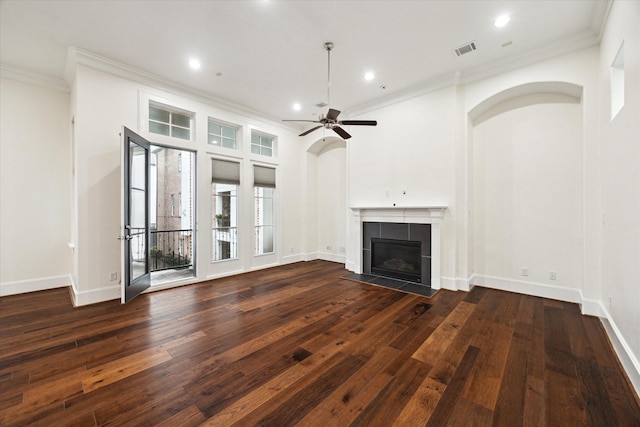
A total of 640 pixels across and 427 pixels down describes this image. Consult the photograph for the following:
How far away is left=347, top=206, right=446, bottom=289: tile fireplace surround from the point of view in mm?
4297

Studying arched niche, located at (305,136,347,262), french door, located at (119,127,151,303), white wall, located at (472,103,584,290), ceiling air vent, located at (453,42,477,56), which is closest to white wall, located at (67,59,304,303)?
french door, located at (119,127,151,303)

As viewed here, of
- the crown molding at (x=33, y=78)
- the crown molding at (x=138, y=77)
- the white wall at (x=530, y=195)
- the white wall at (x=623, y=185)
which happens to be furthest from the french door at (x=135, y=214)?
the white wall at (x=530, y=195)

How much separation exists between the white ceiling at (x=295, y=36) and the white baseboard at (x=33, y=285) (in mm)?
3302

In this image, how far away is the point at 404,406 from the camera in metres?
1.72

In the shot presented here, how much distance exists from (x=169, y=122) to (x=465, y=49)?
4.81 metres

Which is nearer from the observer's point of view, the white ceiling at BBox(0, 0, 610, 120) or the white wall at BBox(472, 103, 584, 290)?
the white ceiling at BBox(0, 0, 610, 120)

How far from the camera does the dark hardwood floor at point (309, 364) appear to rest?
65.4 inches

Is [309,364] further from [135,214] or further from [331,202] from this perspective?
[331,202]

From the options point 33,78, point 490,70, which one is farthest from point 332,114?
point 33,78

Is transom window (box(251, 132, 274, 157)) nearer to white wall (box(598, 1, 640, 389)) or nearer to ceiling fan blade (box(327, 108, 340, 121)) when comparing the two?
ceiling fan blade (box(327, 108, 340, 121))

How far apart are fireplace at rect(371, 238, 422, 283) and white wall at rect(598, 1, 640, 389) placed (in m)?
2.28

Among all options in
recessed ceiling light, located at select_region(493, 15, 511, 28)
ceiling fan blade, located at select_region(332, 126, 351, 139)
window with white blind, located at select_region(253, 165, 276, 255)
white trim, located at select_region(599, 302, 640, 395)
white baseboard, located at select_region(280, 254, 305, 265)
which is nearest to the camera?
white trim, located at select_region(599, 302, 640, 395)

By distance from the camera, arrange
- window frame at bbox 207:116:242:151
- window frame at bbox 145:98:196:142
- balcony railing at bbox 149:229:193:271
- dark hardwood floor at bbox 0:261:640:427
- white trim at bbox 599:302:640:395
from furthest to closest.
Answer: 1. balcony railing at bbox 149:229:193:271
2. window frame at bbox 207:116:242:151
3. window frame at bbox 145:98:196:142
4. white trim at bbox 599:302:640:395
5. dark hardwood floor at bbox 0:261:640:427

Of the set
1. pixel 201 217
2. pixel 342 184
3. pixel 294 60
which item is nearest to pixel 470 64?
pixel 294 60
